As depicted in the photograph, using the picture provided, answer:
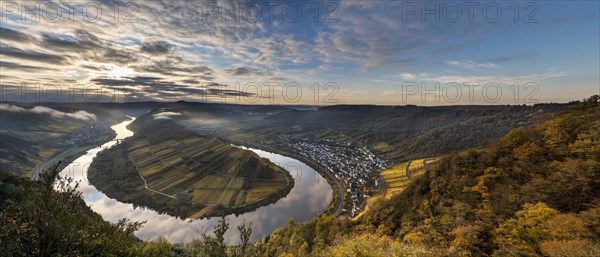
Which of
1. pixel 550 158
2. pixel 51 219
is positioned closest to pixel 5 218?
pixel 51 219

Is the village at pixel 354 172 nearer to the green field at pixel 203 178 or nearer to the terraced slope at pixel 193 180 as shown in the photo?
the terraced slope at pixel 193 180

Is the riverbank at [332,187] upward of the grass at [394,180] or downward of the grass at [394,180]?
downward

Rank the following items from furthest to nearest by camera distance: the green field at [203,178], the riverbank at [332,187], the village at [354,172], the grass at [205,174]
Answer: the grass at [205,174] → the village at [354,172] → the green field at [203,178] → the riverbank at [332,187]

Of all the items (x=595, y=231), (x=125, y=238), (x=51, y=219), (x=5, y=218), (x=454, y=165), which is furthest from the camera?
(x=454, y=165)

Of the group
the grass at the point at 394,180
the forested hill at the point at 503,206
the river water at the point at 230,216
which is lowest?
the river water at the point at 230,216

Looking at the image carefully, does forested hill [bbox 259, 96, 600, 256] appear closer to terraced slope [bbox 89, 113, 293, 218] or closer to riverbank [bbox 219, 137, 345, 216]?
riverbank [bbox 219, 137, 345, 216]

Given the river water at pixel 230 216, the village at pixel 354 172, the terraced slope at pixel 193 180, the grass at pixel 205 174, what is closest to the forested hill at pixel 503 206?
the river water at pixel 230 216

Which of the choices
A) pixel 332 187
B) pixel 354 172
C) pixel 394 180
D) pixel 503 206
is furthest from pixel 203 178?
pixel 503 206

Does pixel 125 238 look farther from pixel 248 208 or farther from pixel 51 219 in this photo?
pixel 248 208

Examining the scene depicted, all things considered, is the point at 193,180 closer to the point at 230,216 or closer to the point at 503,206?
the point at 230,216
